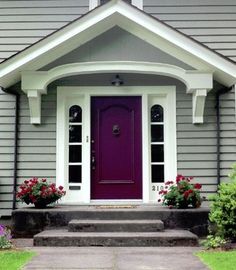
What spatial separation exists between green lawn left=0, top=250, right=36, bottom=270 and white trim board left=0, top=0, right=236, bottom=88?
309 cm

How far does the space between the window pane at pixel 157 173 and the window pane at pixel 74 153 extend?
1392mm

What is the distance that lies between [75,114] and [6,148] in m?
1.41

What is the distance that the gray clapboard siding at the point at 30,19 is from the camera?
8.32 meters

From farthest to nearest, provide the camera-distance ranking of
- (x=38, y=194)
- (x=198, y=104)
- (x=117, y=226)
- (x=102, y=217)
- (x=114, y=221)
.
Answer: (x=198, y=104), (x=38, y=194), (x=102, y=217), (x=114, y=221), (x=117, y=226)

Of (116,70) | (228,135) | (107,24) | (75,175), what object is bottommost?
(75,175)

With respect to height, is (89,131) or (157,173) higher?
(89,131)

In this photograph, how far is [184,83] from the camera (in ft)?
25.0

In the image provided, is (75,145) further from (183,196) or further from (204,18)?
(204,18)

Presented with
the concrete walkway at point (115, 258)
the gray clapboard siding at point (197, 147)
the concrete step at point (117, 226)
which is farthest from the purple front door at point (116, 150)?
the concrete walkway at point (115, 258)

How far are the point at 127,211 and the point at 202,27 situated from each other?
12.9ft

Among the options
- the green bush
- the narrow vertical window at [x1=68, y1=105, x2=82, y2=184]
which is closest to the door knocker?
the narrow vertical window at [x1=68, y1=105, x2=82, y2=184]

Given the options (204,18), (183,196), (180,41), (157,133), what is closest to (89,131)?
(157,133)

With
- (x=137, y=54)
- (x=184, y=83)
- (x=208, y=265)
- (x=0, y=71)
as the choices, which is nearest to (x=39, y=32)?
(x=0, y=71)

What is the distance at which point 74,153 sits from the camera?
26.4 ft
